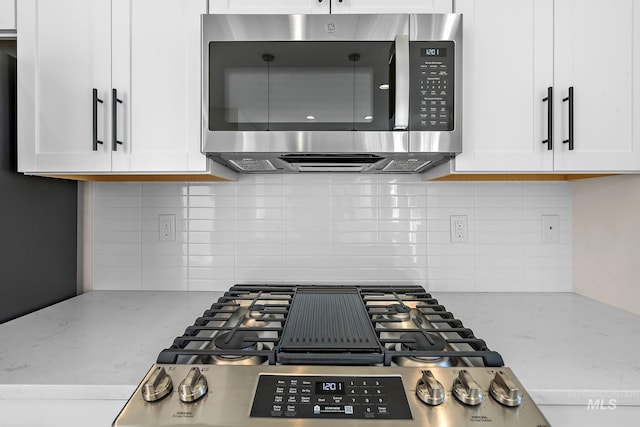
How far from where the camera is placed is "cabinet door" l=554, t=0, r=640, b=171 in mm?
1165

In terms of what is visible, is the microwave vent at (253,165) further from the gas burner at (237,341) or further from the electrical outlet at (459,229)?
the electrical outlet at (459,229)

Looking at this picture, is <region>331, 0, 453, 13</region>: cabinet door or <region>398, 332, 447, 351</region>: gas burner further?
<region>331, 0, 453, 13</region>: cabinet door

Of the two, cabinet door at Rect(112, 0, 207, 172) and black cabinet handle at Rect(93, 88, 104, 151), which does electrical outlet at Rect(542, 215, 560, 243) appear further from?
black cabinet handle at Rect(93, 88, 104, 151)

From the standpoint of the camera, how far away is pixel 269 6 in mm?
1188

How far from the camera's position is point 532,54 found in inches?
46.0

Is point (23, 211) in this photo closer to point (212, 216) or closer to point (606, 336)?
point (212, 216)

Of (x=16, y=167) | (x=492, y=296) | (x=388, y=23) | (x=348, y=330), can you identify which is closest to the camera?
(x=348, y=330)

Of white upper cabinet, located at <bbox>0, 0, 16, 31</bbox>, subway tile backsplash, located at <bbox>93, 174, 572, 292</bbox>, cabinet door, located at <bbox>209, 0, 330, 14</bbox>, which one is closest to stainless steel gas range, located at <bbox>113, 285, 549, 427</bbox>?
subway tile backsplash, located at <bbox>93, 174, 572, 292</bbox>

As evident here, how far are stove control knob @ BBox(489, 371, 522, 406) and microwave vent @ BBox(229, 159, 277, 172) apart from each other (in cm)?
90

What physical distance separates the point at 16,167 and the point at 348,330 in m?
1.18

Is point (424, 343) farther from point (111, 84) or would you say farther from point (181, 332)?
point (111, 84)

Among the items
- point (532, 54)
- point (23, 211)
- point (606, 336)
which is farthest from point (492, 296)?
point (23, 211)

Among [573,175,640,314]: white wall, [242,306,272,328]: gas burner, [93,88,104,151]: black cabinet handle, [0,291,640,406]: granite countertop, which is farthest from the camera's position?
[573,175,640,314]: white wall

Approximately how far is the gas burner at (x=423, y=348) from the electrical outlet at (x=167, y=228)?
1.00 metres
